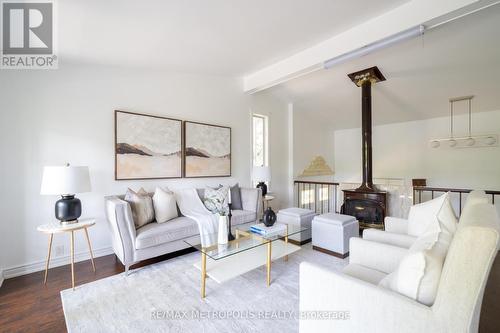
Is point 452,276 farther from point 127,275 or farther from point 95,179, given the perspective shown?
point 95,179

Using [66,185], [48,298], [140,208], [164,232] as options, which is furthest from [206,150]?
[48,298]

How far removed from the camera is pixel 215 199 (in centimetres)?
351

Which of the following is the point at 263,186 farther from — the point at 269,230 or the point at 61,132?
the point at 61,132

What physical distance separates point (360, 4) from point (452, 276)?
8.45ft

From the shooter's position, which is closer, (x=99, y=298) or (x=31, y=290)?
(x=99, y=298)

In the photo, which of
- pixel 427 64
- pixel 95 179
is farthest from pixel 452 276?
pixel 427 64

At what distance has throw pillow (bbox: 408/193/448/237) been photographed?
A: 5.54ft

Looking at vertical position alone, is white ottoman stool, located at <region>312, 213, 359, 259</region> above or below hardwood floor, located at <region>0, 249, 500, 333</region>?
above

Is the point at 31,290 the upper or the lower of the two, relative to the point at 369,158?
lower

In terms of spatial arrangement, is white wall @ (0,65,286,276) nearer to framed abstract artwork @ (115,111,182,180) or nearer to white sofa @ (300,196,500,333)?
framed abstract artwork @ (115,111,182,180)

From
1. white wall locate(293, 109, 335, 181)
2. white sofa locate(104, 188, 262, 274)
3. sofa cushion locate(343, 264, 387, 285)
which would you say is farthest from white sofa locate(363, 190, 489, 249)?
white wall locate(293, 109, 335, 181)

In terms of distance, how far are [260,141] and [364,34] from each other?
2825 mm

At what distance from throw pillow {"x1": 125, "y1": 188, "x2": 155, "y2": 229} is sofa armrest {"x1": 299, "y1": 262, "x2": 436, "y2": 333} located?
7.18 ft

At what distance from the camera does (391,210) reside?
368 cm
